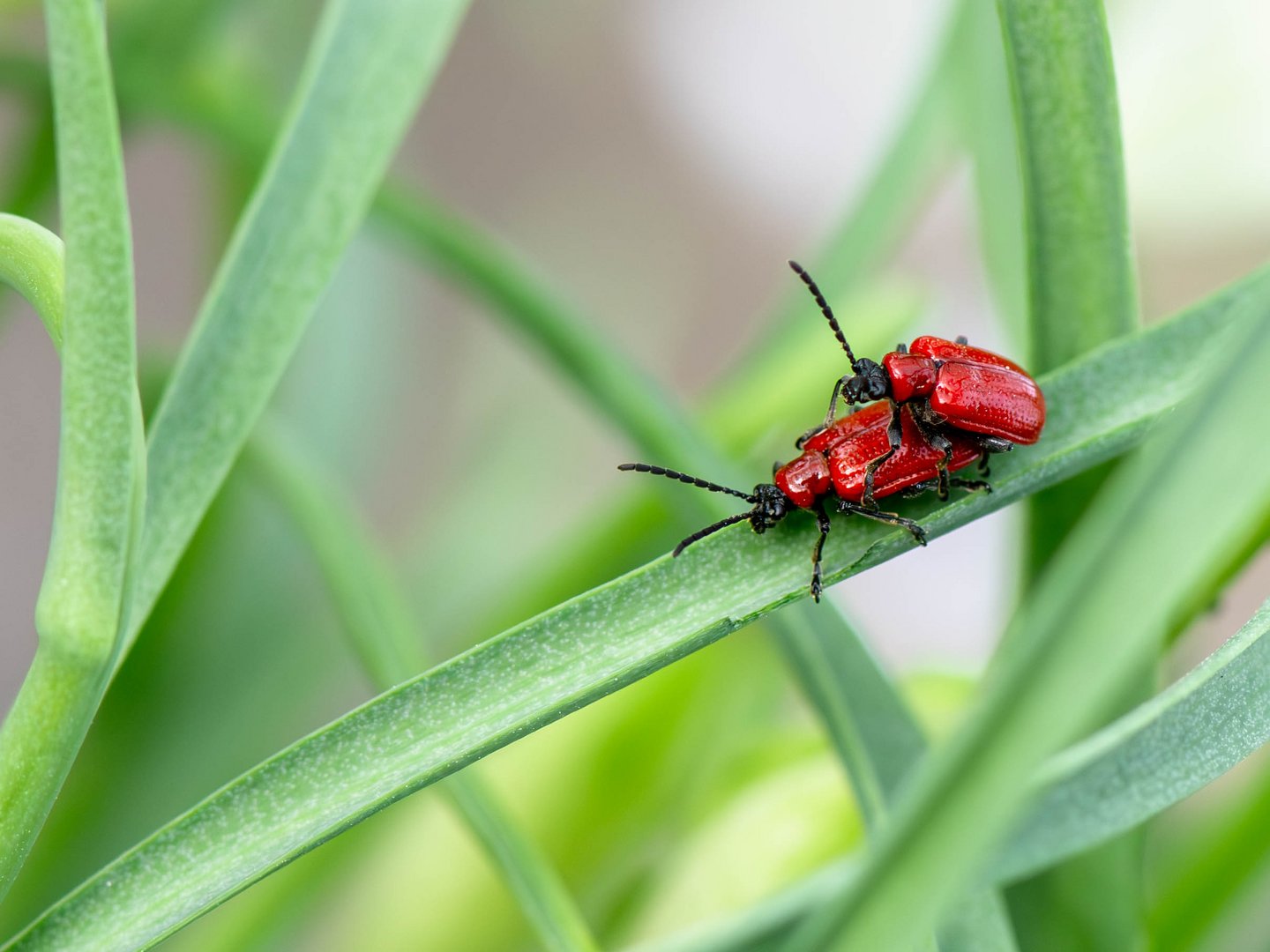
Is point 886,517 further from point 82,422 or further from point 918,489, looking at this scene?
point 82,422

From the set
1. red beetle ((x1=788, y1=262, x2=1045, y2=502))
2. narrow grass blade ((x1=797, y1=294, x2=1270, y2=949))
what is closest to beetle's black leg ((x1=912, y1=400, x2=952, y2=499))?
red beetle ((x1=788, y1=262, x2=1045, y2=502))

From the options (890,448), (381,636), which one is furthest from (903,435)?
(381,636)

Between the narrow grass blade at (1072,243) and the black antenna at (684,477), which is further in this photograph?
the black antenna at (684,477)

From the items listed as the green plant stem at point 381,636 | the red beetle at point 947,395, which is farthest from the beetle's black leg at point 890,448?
the green plant stem at point 381,636

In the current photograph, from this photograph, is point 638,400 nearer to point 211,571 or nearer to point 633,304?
point 211,571

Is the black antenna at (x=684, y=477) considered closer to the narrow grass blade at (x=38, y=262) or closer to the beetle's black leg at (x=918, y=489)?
the beetle's black leg at (x=918, y=489)

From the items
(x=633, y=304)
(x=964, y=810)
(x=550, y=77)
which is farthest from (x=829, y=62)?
(x=964, y=810)
